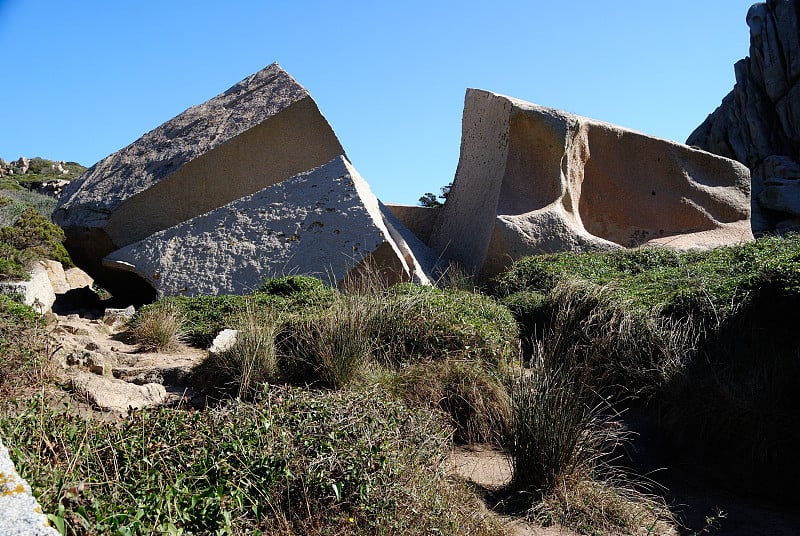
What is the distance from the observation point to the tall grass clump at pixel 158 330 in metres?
7.30

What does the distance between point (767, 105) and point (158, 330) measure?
84.7ft

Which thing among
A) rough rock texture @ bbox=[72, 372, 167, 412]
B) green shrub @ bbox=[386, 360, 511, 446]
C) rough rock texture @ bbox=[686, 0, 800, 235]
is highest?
rough rock texture @ bbox=[686, 0, 800, 235]

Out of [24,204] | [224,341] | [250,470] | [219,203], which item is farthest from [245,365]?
[24,204]

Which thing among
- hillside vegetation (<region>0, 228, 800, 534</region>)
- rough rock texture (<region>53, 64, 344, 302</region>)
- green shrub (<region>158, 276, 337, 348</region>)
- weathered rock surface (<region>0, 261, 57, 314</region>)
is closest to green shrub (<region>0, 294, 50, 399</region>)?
hillside vegetation (<region>0, 228, 800, 534</region>)

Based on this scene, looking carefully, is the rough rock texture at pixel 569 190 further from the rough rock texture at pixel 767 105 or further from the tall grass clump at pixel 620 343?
the rough rock texture at pixel 767 105

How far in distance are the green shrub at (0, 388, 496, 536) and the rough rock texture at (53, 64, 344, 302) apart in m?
7.05

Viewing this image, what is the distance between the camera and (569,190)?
11.3 m

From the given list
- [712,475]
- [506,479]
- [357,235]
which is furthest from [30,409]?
[357,235]

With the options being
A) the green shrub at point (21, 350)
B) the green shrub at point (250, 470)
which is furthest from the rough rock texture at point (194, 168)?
the green shrub at point (250, 470)

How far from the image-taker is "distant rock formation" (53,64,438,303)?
31.0ft

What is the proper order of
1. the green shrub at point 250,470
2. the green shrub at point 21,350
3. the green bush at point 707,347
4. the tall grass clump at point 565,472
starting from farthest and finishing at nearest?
the green bush at point 707,347 < the green shrub at point 21,350 < the tall grass clump at point 565,472 < the green shrub at point 250,470

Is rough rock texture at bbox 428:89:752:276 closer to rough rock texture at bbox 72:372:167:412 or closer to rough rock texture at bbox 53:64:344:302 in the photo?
rough rock texture at bbox 53:64:344:302

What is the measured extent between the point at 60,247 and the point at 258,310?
4473 millimetres

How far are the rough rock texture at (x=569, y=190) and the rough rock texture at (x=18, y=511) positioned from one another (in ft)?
28.4
